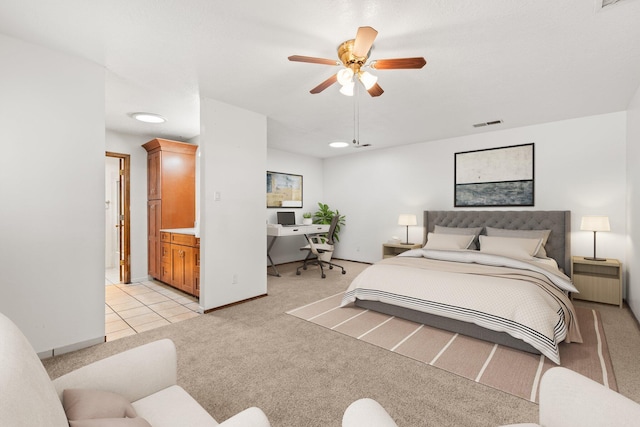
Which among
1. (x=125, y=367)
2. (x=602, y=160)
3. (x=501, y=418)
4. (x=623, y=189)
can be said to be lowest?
(x=501, y=418)

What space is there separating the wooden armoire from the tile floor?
0.39 metres

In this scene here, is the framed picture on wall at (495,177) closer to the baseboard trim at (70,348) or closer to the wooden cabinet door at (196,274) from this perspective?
the wooden cabinet door at (196,274)

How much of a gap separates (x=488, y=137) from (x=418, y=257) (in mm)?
2474

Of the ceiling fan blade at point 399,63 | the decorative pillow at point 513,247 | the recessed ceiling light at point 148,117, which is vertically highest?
the recessed ceiling light at point 148,117

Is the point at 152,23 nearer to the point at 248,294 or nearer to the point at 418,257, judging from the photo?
the point at 248,294

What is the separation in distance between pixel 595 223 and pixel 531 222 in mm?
726

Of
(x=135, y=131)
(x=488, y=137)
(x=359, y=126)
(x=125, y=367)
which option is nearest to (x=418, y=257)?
(x=359, y=126)

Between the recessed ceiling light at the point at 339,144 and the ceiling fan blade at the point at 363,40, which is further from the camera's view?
Answer: the recessed ceiling light at the point at 339,144

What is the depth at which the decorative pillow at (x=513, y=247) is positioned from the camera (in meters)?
3.74

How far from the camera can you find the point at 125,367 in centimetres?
124

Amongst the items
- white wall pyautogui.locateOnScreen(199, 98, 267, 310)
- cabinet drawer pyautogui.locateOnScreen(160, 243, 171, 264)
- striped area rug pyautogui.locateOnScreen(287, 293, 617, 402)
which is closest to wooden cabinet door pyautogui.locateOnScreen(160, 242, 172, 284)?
cabinet drawer pyautogui.locateOnScreen(160, 243, 171, 264)

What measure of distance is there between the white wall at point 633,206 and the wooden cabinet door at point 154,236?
20.2 feet

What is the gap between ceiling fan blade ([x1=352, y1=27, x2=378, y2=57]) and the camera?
6.01ft

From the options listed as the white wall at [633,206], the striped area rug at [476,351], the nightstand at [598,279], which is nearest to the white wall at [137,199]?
the striped area rug at [476,351]
